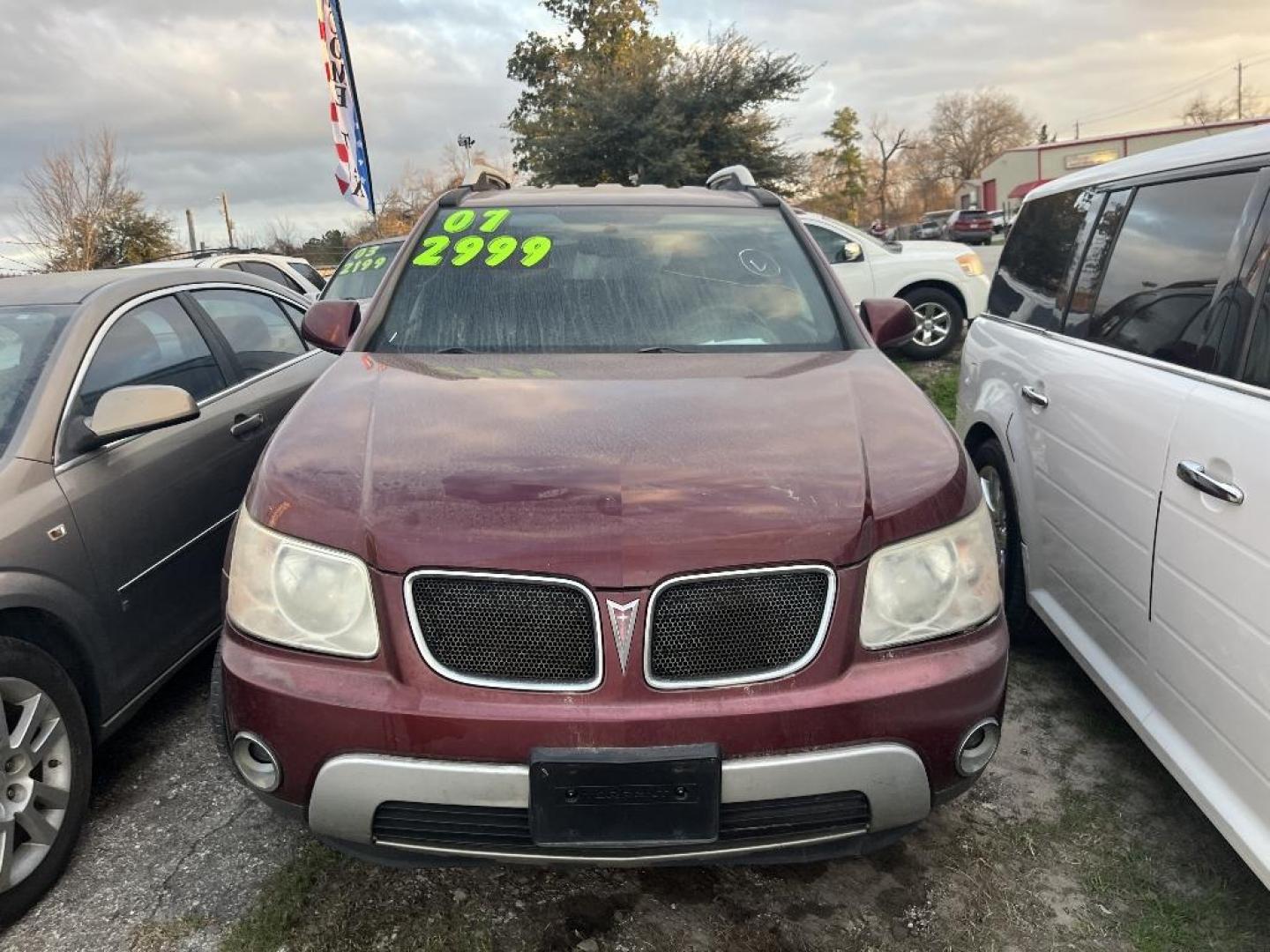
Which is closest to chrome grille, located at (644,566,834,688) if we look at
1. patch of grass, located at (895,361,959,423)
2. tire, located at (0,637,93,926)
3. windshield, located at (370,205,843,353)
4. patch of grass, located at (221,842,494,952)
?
patch of grass, located at (221,842,494,952)

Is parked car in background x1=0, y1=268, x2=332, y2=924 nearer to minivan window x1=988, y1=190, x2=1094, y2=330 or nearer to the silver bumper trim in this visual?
the silver bumper trim

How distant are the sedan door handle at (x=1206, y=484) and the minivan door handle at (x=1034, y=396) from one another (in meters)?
0.97

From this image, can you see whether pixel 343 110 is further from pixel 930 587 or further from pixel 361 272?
pixel 930 587

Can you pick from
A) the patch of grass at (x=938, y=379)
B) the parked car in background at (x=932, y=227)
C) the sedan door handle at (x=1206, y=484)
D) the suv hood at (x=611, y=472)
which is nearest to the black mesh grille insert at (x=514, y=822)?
the suv hood at (x=611, y=472)

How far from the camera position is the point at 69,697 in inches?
96.2

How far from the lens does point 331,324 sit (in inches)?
126

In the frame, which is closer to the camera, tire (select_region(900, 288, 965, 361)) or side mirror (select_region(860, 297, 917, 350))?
side mirror (select_region(860, 297, 917, 350))

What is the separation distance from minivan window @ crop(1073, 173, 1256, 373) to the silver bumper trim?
1371 millimetres

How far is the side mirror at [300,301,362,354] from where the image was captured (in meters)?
3.19

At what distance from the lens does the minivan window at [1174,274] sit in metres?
2.34

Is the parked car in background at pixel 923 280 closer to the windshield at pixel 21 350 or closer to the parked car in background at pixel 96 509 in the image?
the parked car in background at pixel 96 509

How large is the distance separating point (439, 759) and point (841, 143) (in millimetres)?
66153

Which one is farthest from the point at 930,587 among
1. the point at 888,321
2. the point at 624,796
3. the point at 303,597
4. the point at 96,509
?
the point at 96,509

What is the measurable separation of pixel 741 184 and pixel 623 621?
110 inches
